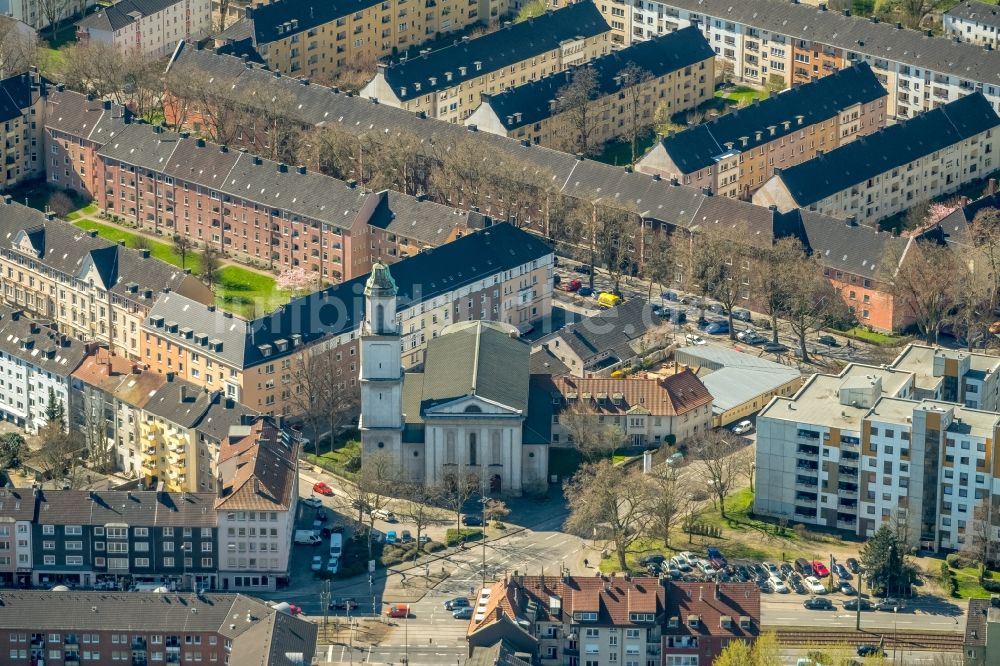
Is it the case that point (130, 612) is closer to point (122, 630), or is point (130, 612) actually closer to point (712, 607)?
point (122, 630)

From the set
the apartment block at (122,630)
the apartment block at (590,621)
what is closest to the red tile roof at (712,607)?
the apartment block at (590,621)

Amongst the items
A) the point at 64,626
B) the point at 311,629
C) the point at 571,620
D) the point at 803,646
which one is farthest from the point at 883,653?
the point at 64,626

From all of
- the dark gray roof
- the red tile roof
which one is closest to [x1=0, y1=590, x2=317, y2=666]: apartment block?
the dark gray roof

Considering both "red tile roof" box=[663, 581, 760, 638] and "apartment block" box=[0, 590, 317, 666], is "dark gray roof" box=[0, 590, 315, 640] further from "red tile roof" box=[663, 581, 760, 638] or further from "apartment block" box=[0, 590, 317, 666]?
"red tile roof" box=[663, 581, 760, 638]

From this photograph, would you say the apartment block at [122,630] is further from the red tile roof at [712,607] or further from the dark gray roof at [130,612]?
the red tile roof at [712,607]

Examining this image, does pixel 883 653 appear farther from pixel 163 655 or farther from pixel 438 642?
pixel 163 655
